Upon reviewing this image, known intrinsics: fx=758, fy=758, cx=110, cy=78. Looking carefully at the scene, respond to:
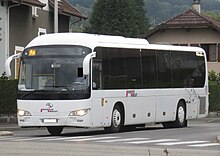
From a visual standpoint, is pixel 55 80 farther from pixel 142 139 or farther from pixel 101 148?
pixel 101 148

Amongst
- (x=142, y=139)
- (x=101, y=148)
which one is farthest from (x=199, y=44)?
(x=101, y=148)

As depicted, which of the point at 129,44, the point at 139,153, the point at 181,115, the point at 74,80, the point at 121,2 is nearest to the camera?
the point at 139,153

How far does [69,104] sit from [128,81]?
134 inches

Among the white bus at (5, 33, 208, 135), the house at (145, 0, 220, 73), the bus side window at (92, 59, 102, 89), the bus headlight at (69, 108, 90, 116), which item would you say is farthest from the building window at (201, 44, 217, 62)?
the bus headlight at (69, 108, 90, 116)

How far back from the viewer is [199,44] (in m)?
62.7

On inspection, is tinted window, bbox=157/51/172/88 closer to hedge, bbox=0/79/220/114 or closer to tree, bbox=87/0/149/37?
hedge, bbox=0/79/220/114

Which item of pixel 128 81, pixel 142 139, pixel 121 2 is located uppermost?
pixel 121 2

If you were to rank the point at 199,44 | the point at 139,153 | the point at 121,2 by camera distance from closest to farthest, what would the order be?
the point at 139,153 < the point at 199,44 < the point at 121,2

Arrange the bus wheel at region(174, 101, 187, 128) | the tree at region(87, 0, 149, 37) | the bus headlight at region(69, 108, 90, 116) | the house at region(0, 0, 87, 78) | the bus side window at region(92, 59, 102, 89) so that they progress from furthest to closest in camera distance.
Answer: the tree at region(87, 0, 149, 37) → the house at region(0, 0, 87, 78) → the bus wheel at region(174, 101, 187, 128) → the bus side window at region(92, 59, 102, 89) → the bus headlight at region(69, 108, 90, 116)

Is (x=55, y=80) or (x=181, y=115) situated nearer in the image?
(x=55, y=80)

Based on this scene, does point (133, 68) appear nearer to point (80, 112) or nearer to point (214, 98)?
point (80, 112)

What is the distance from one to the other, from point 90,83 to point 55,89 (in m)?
1.09

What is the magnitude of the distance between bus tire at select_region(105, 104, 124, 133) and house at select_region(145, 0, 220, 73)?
121 feet

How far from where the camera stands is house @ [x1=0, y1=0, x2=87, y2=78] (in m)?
37.4
